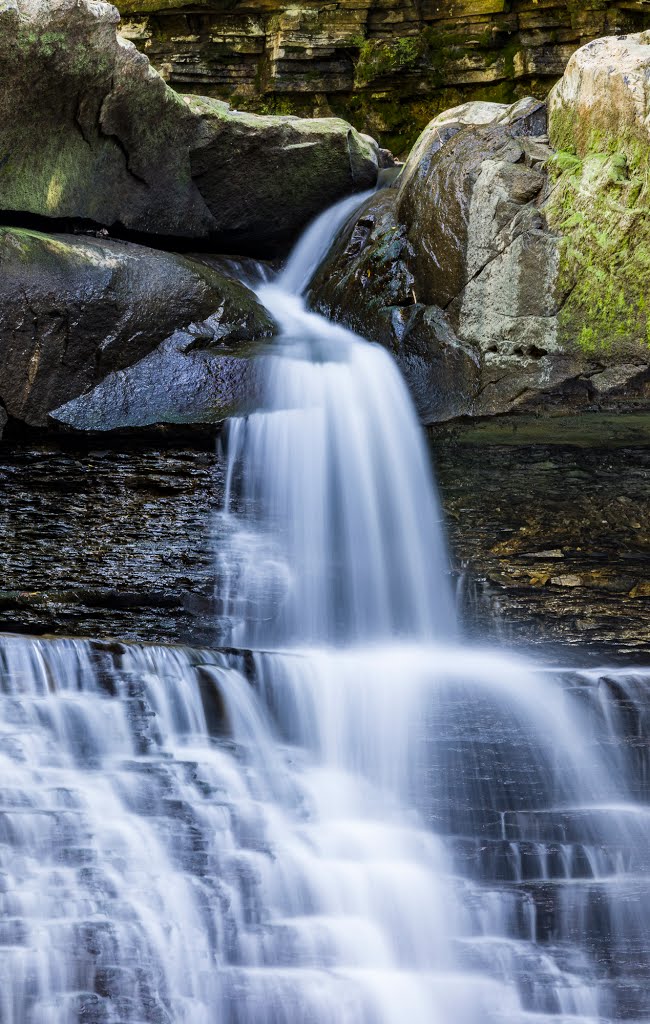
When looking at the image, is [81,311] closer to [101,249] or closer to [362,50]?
[101,249]

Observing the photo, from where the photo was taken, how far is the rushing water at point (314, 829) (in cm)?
328

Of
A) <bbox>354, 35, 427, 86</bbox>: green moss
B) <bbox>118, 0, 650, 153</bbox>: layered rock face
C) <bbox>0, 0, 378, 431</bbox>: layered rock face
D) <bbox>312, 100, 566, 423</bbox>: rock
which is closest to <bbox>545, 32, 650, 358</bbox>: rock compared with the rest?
<bbox>312, 100, 566, 423</bbox>: rock

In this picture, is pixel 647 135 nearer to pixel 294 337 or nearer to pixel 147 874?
pixel 294 337

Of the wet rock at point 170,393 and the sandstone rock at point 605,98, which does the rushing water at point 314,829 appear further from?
the sandstone rock at point 605,98

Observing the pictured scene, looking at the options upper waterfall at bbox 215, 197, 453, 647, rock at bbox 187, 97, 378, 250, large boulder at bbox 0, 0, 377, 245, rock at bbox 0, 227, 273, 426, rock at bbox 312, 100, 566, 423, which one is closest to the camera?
upper waterfall at bbox 215, 197, 453, 647

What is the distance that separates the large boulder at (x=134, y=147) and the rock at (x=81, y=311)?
31.1 inches

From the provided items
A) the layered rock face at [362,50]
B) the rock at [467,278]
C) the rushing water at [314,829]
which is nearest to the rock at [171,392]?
the rock at [467,278]

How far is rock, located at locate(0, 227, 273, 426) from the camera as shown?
6051mm

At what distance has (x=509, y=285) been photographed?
21.9 feet

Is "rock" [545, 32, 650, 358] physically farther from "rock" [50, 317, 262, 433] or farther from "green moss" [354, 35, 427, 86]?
"green moss" [354, 35, 427, 86]

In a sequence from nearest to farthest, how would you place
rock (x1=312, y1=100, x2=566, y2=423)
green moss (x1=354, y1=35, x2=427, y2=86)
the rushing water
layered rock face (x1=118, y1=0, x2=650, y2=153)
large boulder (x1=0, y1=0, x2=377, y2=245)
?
the rushing water < large boulder (x1=0, y1=0, x2=377, y2=245) < rock (x1=312, y1=100, x2=566, y2=423) < layered rock face (x1=118, y1=0, x2=650, y2=153) < green moss (x1=354, y1=35, x2=427, y2=86)

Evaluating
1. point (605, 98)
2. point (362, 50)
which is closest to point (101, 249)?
point (605, 98)

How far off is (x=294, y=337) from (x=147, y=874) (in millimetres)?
4445

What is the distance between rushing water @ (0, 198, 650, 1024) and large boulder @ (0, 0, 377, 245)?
11.5 ft
